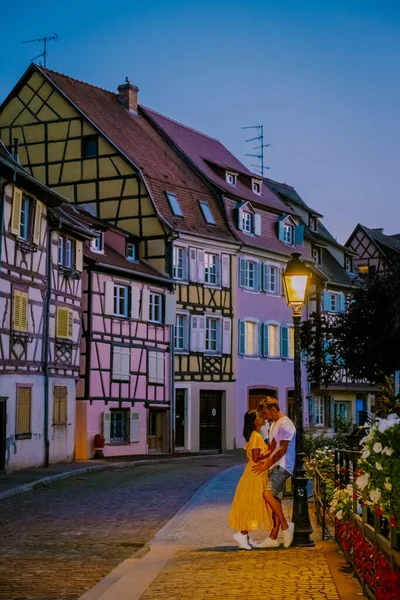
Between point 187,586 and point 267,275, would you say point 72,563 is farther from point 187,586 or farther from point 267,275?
point 267,275

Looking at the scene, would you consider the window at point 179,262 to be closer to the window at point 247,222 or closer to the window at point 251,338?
the window at point 251,338

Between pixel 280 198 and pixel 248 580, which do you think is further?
pixel 280 198

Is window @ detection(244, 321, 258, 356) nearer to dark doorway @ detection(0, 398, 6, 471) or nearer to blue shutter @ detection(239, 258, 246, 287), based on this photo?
blue shutter @ detection(239, 258, 246, 287)

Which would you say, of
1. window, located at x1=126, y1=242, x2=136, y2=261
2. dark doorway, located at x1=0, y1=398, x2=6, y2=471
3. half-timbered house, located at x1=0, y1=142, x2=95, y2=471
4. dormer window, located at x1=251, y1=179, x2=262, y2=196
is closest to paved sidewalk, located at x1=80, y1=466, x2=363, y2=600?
dark doorway, located at x1=0, y1=398, x2=6, y2=471

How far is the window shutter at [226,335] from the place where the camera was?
141 feet

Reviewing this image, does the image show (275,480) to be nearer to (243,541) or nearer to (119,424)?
(243,541)

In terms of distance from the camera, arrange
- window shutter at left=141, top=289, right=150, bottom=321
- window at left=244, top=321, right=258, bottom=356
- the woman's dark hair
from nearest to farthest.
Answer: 1. the woman's dark hair
2. window shutter at left=141, top=289, right=150, bottom=321
3. window at left=244, top=321, right=258, bottom=356

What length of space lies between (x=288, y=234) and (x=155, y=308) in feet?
42.4

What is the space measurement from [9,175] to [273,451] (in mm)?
15715

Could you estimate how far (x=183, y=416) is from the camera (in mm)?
40688

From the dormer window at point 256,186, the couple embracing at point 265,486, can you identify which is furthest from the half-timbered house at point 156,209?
the couple embracing at point 265,486

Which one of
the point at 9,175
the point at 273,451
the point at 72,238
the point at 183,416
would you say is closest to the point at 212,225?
the point at 183,416

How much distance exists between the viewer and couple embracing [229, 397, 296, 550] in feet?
38.3

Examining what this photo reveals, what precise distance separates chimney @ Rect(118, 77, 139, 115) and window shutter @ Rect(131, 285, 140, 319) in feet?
42.2
